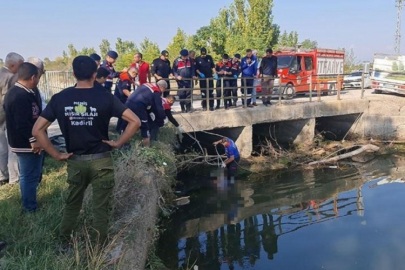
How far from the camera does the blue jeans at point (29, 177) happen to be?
4121 mm

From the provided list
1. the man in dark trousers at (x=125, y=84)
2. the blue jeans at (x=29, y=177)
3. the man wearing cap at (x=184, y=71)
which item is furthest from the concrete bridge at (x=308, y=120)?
the blue jeans at (x=29, y=177)

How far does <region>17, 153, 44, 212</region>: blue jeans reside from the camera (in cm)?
412

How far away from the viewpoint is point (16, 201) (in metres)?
4.50

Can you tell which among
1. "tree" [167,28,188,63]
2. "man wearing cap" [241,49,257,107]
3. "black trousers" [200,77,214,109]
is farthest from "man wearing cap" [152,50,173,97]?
"tree" [167,28,188,63]

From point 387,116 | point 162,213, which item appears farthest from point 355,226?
point 387,116

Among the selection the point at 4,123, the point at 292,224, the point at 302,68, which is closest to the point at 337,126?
the point at 302,68

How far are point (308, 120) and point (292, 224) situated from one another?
616 cm

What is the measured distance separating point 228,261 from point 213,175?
13.5 ft

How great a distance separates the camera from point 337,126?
47.3ft

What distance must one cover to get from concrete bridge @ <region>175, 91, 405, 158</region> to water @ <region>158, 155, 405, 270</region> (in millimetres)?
1853

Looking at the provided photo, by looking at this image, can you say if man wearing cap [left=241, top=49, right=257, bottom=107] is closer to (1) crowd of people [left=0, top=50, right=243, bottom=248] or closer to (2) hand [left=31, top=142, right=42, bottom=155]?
(1) crowd of people [left=0, top=50, right=243, bottom=248]

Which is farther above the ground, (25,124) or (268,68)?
(268,68)

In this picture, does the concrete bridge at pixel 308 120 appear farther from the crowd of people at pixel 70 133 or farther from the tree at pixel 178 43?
the tree at pixel 178 43

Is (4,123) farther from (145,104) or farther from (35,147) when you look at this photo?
(145,104)
